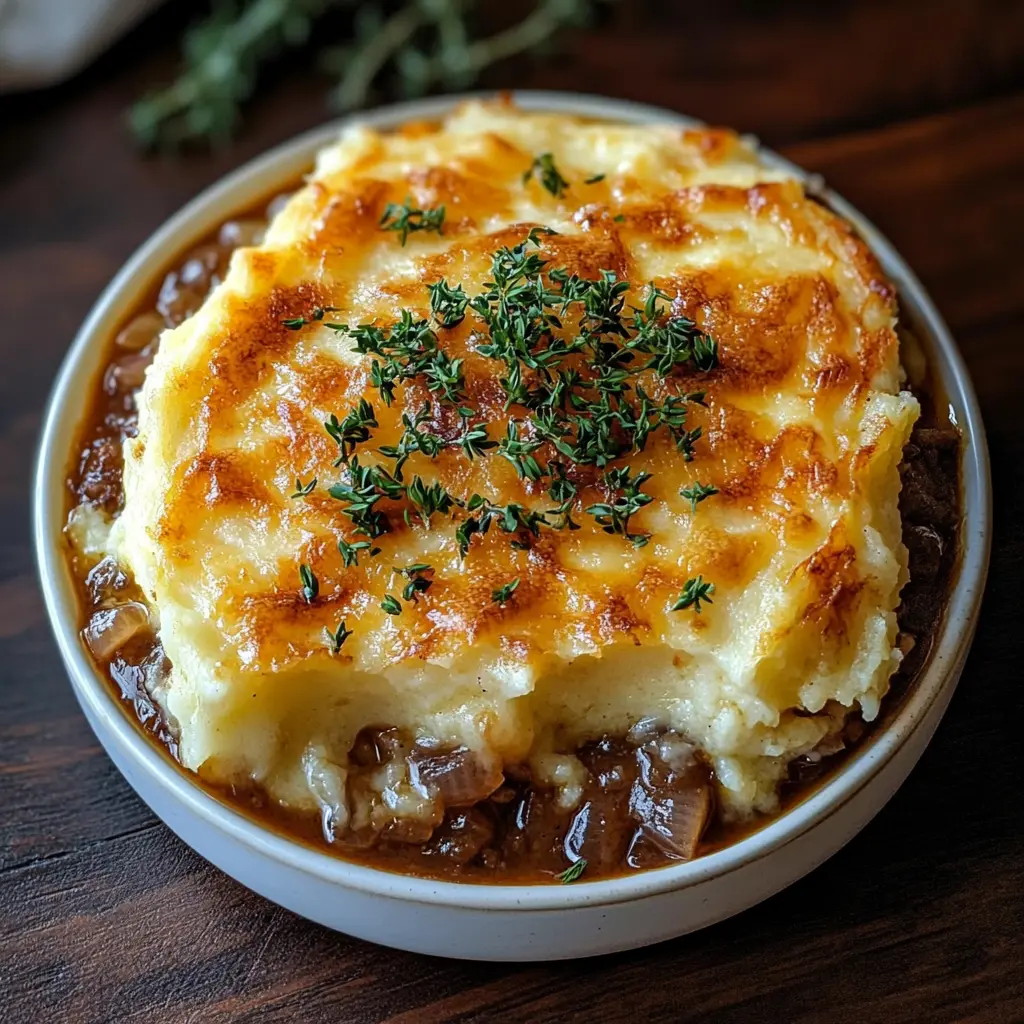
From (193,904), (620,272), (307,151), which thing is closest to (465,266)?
(620,272)

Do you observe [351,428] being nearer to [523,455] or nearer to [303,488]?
[303,488]

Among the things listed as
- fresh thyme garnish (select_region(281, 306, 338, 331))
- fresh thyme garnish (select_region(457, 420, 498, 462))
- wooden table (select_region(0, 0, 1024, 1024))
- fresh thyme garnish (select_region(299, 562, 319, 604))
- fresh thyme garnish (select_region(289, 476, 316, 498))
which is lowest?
wooden table (select_region(0, 0, 1024, 1024))

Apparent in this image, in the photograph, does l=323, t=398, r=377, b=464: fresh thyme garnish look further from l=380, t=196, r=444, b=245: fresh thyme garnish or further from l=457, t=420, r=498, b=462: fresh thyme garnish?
l=380, t=196, r=444, b=245: fresh thyme garnish

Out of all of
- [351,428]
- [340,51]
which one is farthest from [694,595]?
[340,51]

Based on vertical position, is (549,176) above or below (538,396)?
above

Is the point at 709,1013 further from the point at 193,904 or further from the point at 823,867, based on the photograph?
the point at 193,904

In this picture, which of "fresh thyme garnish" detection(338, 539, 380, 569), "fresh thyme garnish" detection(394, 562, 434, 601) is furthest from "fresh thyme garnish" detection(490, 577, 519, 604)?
"fresh thyme garnish" detection(338, 539, 380, 569)

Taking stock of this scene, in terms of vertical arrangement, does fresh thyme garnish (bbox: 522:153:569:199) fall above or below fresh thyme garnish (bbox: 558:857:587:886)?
above
